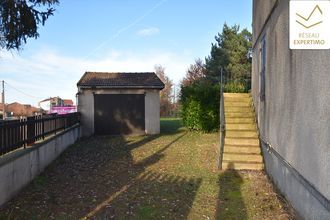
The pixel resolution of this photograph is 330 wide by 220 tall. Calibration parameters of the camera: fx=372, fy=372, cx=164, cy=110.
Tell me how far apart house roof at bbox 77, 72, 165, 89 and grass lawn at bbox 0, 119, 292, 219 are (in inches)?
317

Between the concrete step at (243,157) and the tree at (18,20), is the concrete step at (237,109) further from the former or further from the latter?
the tree at (18,20)

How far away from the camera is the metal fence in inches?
296

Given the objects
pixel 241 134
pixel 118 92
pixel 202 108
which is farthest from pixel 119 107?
pixel 241 134

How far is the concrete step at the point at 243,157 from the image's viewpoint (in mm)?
10023

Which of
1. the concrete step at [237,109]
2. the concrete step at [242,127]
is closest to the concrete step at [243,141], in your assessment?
the concrete step at [242,127]

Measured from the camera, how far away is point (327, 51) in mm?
4352

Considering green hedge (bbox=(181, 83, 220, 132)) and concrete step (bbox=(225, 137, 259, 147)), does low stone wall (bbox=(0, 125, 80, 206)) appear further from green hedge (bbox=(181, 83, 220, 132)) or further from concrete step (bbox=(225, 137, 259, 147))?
green hedge (bbox=(181, 83, 220, 132))

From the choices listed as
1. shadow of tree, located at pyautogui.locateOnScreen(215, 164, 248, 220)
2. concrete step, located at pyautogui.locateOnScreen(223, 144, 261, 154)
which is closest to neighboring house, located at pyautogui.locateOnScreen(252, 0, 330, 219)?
concrete step, located at pyautogui.locateOnScreen(223, 144, 261, 154)

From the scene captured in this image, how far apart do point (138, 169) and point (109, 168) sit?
82 cm

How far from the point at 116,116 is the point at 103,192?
12383 mm

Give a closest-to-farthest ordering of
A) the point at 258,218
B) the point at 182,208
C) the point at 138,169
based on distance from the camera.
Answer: the point at 258,218 → the point at 182,208 → the point at 138,169

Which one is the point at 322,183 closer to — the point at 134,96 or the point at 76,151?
the point at 76,151

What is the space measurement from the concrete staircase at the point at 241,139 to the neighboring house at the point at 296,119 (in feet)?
1.66

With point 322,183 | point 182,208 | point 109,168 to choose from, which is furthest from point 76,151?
point 322,183
